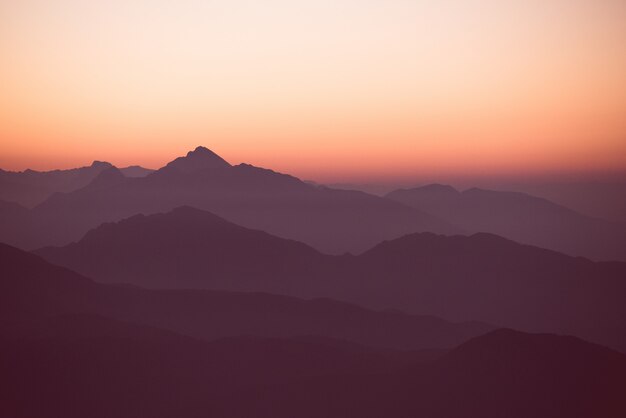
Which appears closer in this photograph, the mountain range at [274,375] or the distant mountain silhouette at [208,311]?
the mountain range at [274,375]

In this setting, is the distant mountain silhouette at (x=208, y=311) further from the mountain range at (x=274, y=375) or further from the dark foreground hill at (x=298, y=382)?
the dark foreground hill at (x=298, y=382)

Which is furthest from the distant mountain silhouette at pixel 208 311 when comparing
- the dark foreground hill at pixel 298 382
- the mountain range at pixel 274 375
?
the dark foreground hill at pixel 298 382

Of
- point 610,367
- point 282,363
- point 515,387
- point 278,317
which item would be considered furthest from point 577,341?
point 278,317

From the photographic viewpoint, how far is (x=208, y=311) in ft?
472

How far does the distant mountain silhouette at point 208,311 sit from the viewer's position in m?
118

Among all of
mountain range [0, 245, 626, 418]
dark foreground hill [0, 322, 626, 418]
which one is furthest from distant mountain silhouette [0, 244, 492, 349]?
dark foreground hill [0, 322, 626, 418]

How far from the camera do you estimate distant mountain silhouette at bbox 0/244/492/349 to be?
118 meters

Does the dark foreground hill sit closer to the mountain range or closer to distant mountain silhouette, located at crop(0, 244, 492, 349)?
the mountain range

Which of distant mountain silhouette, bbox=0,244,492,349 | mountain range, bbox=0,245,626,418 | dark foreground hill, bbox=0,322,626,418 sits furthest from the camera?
distant mountain silhouette, bbox=0,244,492,349

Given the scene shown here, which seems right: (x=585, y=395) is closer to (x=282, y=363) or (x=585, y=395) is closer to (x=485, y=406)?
(x=485, y=406)

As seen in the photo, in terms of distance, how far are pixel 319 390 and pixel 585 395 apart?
1434 inches

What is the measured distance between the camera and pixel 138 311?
13438 centimetres

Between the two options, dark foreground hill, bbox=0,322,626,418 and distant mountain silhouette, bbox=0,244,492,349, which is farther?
distant mountain silhouette, bbox=0,244,492,349

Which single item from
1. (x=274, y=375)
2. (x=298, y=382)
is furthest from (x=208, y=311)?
(x=298, y=382)
